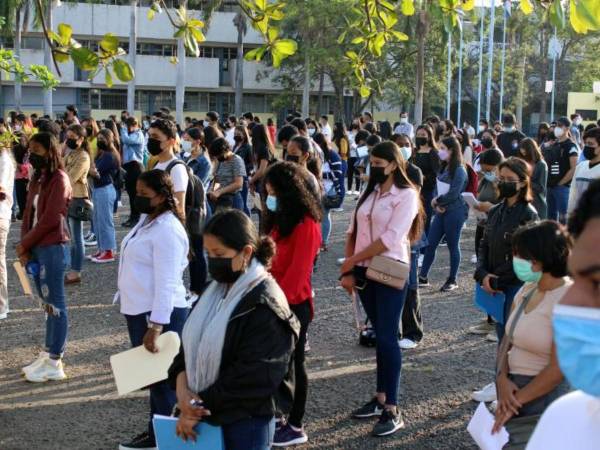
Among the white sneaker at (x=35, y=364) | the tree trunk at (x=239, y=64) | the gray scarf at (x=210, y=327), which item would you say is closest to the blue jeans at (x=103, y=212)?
the white sneaker at (x=35, y=364)

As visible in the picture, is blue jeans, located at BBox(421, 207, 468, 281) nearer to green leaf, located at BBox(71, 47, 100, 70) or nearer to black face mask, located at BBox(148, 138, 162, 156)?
black face mask, located at BBox(148, 138, 162, 156)

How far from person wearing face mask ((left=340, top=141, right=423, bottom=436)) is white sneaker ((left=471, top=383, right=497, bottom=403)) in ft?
2.73

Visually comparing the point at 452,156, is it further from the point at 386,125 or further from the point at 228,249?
the point at 386,125

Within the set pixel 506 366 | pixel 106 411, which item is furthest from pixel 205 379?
pixel 106 411

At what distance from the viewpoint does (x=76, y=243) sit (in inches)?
384

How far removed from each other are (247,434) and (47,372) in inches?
137

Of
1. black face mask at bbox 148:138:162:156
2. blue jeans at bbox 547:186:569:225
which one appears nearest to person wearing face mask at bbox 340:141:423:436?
black face mask at bbox 148:138:162:156

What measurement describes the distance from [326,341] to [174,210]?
2978 millimetres

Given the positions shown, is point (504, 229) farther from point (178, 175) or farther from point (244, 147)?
Answer: point (244, 147)

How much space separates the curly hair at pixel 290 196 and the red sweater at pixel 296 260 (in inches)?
1.7

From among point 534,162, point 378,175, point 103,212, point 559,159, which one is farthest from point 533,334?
point 103,212

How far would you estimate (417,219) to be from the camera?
5.64 m

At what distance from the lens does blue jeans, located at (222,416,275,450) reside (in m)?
3.35

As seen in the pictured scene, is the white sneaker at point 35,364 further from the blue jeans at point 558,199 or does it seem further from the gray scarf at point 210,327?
the blue jeans at point 558,199
